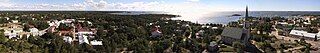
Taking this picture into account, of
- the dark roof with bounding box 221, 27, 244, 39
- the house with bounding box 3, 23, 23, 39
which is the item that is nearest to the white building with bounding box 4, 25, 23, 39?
the house with bounding box 3, 23, 23, 39

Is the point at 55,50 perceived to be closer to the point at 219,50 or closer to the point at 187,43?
the point at 187,43

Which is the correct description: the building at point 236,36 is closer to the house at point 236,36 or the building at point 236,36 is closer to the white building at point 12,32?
the house at point 236,36

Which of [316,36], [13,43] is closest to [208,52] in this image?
[13,43]

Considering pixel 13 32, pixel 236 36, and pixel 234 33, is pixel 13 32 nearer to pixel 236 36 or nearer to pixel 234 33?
pixel 234 33

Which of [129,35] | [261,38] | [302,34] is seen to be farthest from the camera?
[302,34]

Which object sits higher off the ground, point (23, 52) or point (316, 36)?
point (23, 52)

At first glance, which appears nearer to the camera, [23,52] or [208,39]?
[23,52]

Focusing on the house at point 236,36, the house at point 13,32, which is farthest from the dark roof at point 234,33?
the house at point 13,32

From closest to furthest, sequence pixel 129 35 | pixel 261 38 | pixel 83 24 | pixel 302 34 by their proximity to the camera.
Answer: pixel 261 38, pixel 129 35, pixel 302 34, pixel 83 24
